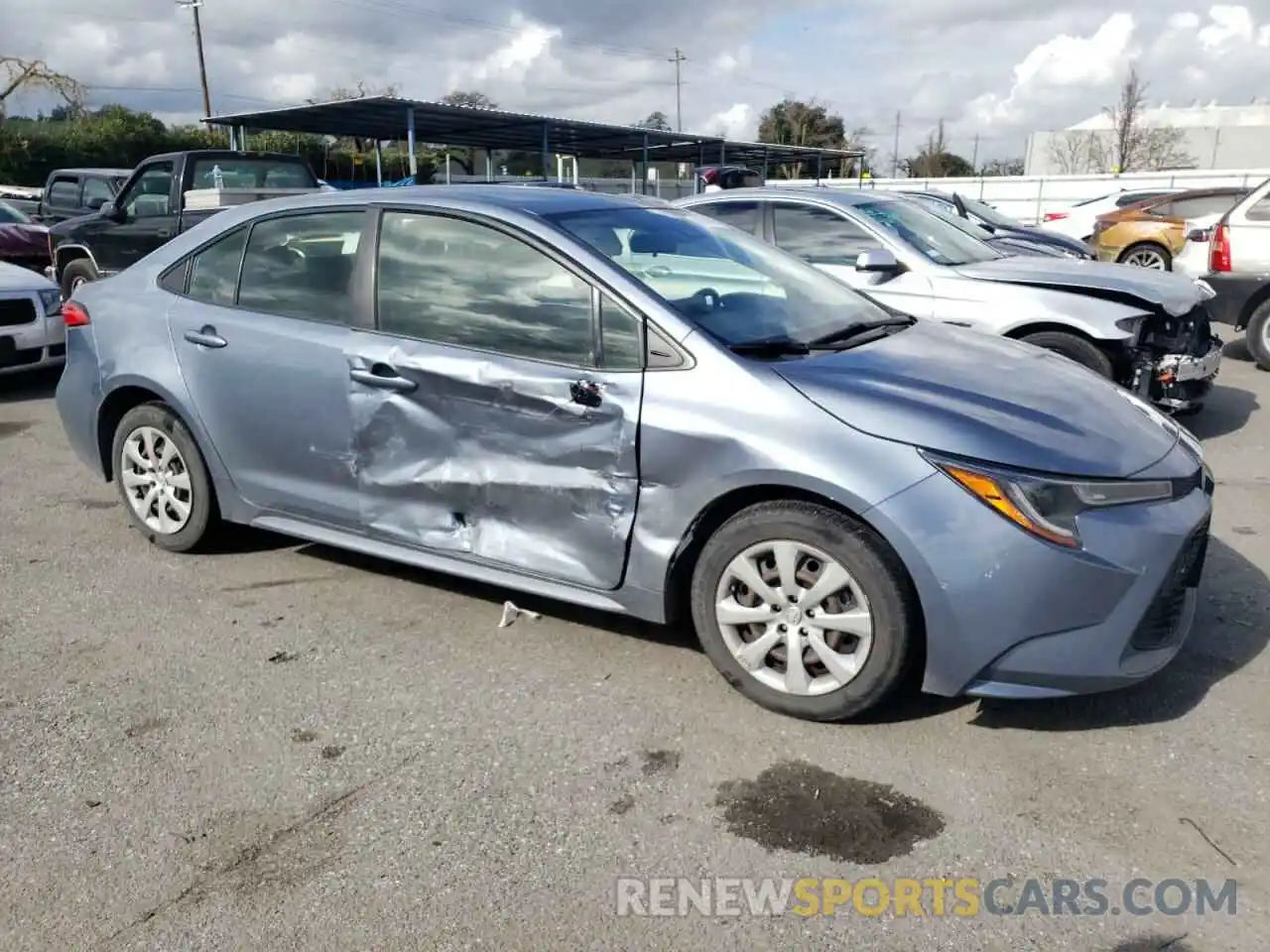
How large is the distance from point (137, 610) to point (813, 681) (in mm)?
2794

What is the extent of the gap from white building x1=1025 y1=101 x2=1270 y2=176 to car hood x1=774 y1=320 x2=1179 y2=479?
56.8 metres

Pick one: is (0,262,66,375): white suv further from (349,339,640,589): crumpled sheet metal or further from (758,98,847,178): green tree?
(758,98,847,178): green tree

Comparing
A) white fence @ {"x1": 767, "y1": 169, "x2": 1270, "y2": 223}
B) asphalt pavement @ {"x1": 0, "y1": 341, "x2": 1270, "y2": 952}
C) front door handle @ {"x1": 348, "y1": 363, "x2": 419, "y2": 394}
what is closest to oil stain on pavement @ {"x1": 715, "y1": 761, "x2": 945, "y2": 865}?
asphalt pavement @ {"x1": 0, "y1": 341, "x2": 1270, "y2": 952}

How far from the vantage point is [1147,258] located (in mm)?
15844

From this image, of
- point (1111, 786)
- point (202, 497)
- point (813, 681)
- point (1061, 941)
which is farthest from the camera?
point (202, 497)

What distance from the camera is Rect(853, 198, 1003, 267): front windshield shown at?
7.44 meters

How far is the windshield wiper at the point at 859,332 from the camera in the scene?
3.83 meters

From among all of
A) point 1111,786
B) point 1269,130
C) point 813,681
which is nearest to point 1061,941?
point 1111,786

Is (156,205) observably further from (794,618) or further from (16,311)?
(794,618)

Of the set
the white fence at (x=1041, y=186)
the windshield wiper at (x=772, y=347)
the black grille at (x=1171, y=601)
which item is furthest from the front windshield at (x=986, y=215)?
the white fence at (x=1041, y=186)

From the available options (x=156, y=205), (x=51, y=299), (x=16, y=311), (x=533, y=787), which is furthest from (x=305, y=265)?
(x=156, y=205)

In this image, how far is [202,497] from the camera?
471cm

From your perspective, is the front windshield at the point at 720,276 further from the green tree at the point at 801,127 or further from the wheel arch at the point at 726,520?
the green tree at the point at 801,127

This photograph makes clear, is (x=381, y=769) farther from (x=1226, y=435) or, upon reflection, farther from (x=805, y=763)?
(x=1226, y=435)
